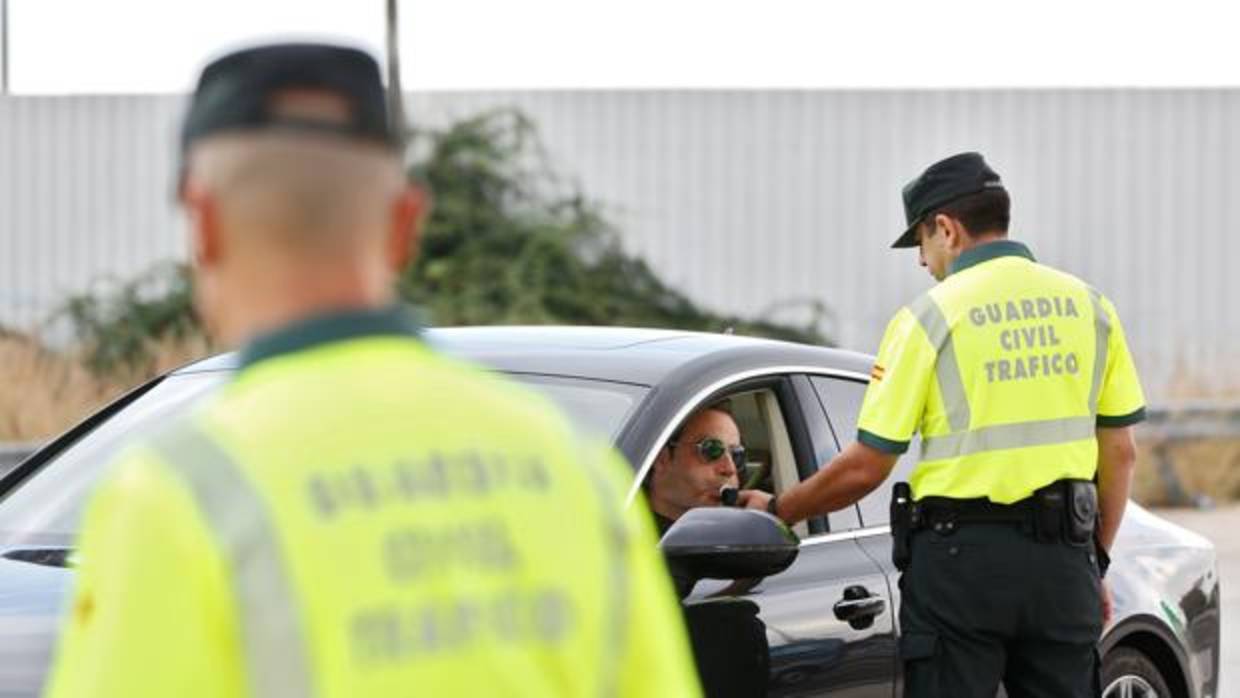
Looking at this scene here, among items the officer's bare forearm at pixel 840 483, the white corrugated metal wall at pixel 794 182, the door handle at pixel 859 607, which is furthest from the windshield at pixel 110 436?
the white corrugated metal wall at pixel 794 182

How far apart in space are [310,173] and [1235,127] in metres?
18.2

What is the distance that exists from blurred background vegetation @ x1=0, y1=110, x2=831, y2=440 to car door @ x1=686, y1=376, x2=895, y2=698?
11.7 meters

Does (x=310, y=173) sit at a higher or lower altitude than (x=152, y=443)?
higher

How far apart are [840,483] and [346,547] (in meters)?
3.42

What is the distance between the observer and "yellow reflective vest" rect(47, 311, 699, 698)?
1.79 m

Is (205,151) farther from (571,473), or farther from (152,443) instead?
(571,473)

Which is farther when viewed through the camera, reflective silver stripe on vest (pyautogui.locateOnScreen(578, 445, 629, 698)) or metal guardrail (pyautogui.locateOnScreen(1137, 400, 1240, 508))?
metal guardrail (pyautogui.locateOnScreen(1137, 400, 1240, 508))

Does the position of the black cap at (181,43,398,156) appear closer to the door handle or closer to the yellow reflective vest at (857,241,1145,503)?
the yellow reflective vest at (857,241,1145,503)

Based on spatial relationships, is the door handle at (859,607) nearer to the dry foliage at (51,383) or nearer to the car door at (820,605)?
the car door at (820,605)

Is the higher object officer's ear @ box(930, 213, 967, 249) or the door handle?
officer's ear @ box(930, 213, 967, 249)

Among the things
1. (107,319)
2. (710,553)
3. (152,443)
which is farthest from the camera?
(107,319)

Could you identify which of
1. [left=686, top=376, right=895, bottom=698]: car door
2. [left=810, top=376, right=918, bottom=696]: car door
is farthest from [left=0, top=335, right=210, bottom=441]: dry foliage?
[left=686, top=376, right=895, bottom=698]: car door

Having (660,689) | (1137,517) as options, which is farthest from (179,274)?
(660,689)

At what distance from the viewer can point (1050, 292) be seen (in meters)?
5.25
